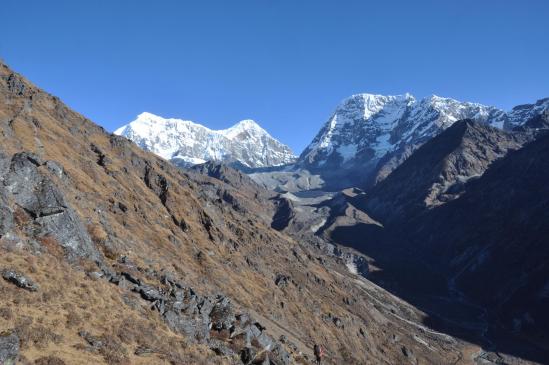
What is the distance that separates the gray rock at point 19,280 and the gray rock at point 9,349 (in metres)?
6.50

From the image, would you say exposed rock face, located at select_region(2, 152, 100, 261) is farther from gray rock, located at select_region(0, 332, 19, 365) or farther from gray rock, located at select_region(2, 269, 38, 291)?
gray rock, located at select_region(0, 332, 19, 365)

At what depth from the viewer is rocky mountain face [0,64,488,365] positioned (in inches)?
1318

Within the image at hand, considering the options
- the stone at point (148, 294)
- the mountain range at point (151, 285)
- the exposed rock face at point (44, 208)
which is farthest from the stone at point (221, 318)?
the exposed rock face at point (44, 208)

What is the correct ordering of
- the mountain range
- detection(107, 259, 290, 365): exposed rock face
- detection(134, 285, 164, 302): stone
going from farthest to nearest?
detection(134, 285, 164, 302): stone < detection(107, 259, 290, 365): exposed rock face < the mountain range

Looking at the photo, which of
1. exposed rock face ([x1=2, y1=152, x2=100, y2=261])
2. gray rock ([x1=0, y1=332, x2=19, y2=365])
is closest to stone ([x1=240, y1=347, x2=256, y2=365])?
exposed rock face ([x1=2, y1=152, x2=100, y2=261])

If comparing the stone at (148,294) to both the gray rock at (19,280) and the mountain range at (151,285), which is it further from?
the gray rock at (19,280)

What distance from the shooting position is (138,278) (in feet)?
165

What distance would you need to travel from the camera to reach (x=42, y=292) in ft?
111

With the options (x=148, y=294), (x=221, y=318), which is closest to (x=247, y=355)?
(x=221, y=318)

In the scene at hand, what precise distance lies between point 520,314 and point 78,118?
179 metres

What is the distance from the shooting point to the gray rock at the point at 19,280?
33.2m

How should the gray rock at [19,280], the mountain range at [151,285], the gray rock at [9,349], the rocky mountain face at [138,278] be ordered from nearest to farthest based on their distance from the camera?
1. the gray rock at [9,349]
2. the gray rock at [19,280]
3. the rocky mountain face at [138,278]
4. the mountain range at [151,285]

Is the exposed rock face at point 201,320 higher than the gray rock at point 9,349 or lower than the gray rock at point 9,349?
higher

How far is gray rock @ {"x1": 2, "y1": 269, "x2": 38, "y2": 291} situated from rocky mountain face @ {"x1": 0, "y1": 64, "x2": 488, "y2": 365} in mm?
101
